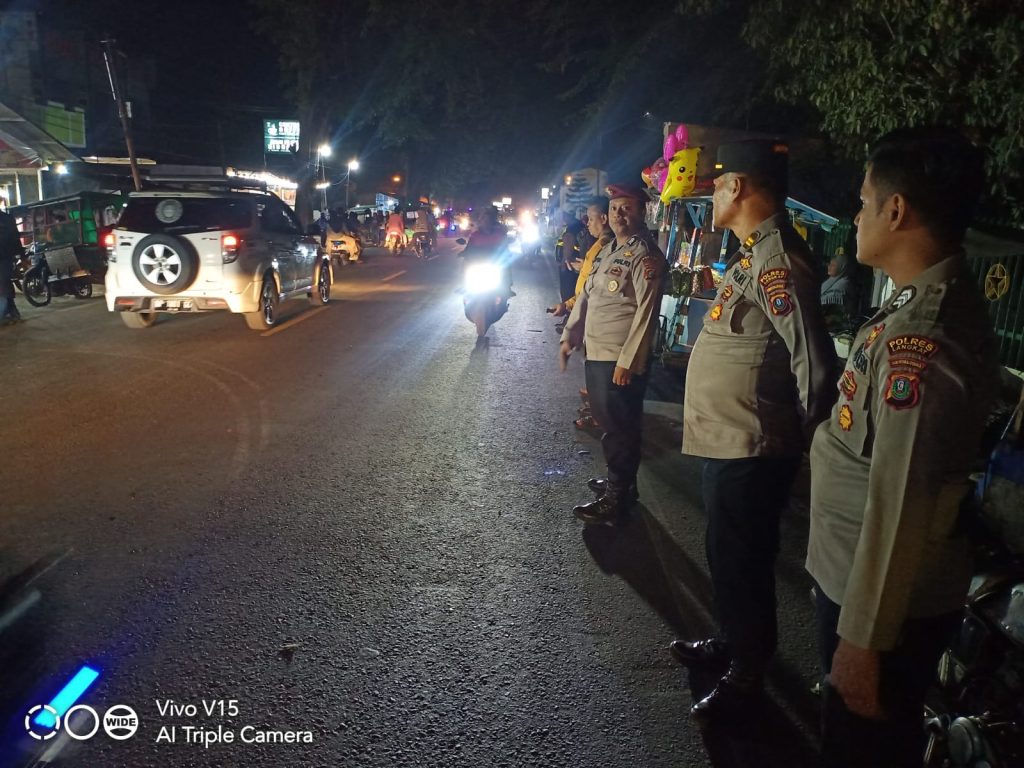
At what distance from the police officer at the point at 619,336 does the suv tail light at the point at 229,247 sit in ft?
21.9

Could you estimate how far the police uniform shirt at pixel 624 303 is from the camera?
4.00 metres

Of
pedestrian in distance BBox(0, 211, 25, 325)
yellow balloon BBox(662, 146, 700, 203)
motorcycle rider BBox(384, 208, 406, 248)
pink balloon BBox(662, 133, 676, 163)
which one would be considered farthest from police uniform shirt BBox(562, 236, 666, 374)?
motorcycle rider BBox(384, 208, 406, 248)

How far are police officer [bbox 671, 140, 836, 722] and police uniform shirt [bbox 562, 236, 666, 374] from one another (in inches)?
50.4

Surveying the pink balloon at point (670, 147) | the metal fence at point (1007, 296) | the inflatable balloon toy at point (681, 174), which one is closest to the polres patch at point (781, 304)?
the metal fence at point (1007, 296)

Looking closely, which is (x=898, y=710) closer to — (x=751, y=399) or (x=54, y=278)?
(x=751, y=399)

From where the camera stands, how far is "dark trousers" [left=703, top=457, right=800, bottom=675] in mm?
2549

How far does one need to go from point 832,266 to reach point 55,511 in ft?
29.2

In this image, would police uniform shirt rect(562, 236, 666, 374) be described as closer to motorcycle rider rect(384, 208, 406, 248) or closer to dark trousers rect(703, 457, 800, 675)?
dark trousers rect(703, 457, 800, 675)

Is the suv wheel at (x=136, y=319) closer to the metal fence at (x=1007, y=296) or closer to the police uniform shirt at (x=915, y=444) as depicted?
the metal fence at (x=1007, y=296)

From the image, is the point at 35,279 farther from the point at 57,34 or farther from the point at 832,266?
the point at 57,34

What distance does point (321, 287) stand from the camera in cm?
1361

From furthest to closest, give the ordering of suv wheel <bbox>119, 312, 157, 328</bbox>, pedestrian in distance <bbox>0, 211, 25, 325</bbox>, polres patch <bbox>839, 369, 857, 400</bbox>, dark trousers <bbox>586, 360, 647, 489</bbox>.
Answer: pedestrian in distance <bbox>0, 211, 25, 325</bbox>
suv wheel <bbox>119, 312, 157, 328</bbox>
dark trousers <bbox>586, 360, 647, 489</bbox>
polres patch <bbox>839, 369, 857, 400</bbox>

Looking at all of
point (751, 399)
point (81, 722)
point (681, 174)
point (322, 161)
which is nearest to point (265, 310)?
point (681, 174)

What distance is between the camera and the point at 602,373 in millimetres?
4430
